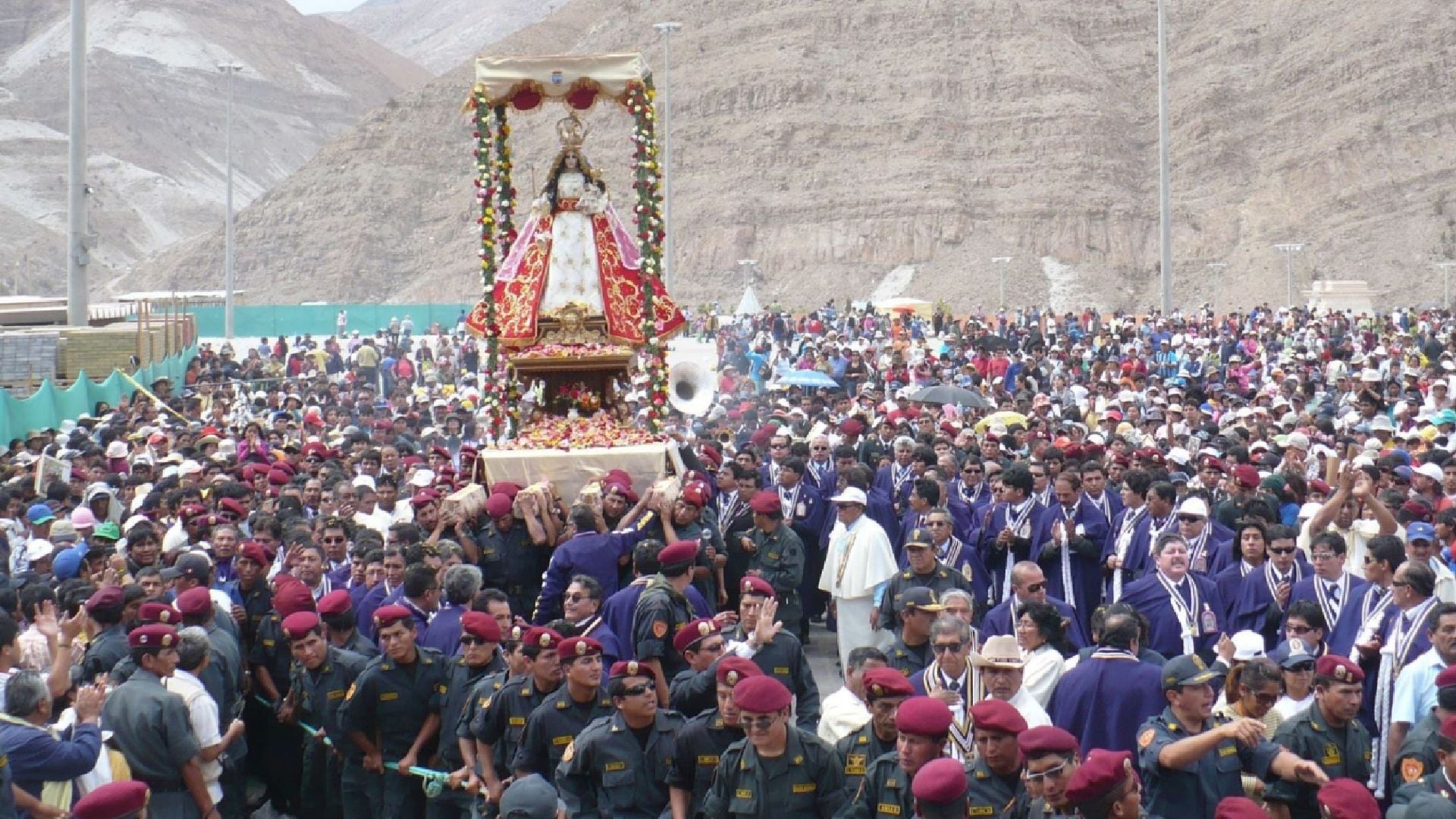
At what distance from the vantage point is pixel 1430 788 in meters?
6.72

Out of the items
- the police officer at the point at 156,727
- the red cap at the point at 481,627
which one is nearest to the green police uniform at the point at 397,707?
the red cap at the point at 481,627

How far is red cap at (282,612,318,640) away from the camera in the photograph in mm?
9422

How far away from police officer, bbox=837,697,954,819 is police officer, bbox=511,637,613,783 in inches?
57.8

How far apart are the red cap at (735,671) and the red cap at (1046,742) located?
4.17 ft

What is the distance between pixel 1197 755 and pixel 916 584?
3679mm

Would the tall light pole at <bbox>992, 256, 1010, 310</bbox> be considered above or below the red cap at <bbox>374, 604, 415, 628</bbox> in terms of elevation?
above

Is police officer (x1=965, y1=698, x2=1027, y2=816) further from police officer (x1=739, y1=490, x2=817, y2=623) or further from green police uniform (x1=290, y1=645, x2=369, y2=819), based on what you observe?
police officer (x1=739, y1=490, x2=817, y2=623)

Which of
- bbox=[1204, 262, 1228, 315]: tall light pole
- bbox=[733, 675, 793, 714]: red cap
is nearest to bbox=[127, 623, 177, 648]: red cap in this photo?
bbox=[733, 675, 793, 714]: red cap

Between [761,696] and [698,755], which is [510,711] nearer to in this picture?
[698,755]

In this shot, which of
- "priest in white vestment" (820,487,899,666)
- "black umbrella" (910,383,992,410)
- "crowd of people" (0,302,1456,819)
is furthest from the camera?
"black umbrella" (910,383,992,410)

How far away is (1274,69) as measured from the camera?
101875 millimetres

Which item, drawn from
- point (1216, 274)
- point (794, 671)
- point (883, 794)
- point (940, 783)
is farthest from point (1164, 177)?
point (1216, 274)

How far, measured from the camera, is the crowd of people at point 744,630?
725cm

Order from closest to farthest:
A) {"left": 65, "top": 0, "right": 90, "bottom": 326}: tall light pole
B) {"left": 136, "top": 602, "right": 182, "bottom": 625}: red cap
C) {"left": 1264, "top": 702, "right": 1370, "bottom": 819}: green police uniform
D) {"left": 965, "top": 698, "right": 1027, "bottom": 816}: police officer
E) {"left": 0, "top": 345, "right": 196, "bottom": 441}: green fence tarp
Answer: {"left": 965, "top": 698, "right": 1027, "bottom": 816}: police officer
{"left": 1264, "top": 702, "right": 1370, "bottom": 819}: green police uniform
{"left": 136, "top": 602, "right": 182, "bottom": 625}: red cap
{"left": 0, "top": 345, "right": 196, "bottom": 441}: green fence tarp
{"left": 65, "top": 0, "right": 90, "bottom": 326}: tall light pole
